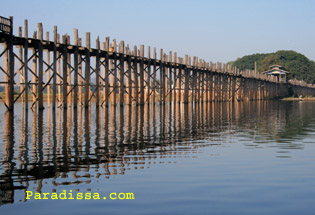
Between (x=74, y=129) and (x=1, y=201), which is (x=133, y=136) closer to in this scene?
(x=74, y=129)

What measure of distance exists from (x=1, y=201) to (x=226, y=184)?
3.72 metres

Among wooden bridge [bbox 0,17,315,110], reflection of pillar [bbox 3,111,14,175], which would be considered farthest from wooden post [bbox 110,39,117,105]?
reflection of pillar [bbox 3,111,14,175]

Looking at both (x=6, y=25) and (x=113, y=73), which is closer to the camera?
(x=6, y=25)

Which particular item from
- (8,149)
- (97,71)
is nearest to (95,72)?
(97,71)

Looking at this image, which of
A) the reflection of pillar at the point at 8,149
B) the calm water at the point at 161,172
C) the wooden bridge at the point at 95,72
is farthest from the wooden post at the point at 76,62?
the calm water at the point at 161,172

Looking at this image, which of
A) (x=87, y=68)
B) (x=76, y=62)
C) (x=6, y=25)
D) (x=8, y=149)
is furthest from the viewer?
(x=87, y=68)

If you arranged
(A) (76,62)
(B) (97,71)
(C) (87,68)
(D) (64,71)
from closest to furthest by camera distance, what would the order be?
(D) (64,71) → (A) (76,62) → (C) (87,68) → (B) (97,71)

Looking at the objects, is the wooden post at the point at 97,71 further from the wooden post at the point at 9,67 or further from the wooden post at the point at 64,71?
the wooden post at the point at 9,67

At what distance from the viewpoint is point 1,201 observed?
7469mm

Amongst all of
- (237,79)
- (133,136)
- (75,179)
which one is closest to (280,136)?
(133,136)

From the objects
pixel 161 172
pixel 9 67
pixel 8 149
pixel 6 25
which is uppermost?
pixel 6 25

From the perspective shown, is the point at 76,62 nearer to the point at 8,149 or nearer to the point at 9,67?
the point at 9,67

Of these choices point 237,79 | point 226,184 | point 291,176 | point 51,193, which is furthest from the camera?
point 237,79

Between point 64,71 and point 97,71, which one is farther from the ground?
point 97,71
